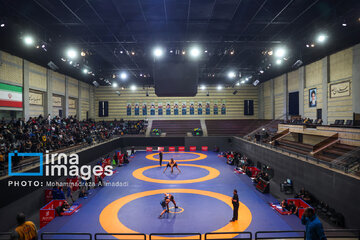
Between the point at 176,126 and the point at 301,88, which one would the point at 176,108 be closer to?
the point at 176,126

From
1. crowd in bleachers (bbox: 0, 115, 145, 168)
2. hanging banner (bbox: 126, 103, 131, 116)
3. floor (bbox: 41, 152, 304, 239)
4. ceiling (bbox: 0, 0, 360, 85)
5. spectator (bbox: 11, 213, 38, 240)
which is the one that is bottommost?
floor (bbox: 41, 152, 304, 239)

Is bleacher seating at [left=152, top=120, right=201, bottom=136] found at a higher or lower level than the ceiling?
lower

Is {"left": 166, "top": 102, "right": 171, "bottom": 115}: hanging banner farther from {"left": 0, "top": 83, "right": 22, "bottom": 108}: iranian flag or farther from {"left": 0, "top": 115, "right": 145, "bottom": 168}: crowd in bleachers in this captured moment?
{"left": 0, "top": 83, "right": 22, "bottom": 108}: iranian flag

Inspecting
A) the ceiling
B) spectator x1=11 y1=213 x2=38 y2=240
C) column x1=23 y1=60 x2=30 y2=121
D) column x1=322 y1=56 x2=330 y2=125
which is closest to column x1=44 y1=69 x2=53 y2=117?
column x1=23 y1=60 x2=30 y2=121

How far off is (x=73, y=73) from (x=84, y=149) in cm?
1555

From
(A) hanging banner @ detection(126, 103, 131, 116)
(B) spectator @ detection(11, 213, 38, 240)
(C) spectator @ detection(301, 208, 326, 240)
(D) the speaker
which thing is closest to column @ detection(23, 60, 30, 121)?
(D) the speaker

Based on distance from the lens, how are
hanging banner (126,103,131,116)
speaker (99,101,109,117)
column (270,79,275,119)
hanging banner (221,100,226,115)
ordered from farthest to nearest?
hanging banner (221,100,226,115)
hanging banner (126,103,131,116)
speaker (99,101,109,117)
column (270,79,275,119)

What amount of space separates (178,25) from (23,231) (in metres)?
14.7

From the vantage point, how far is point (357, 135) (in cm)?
1301

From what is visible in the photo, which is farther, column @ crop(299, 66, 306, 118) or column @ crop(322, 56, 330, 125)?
column @ crop(299, 66, 306, 118)

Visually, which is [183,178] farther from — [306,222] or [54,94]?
[54,94]

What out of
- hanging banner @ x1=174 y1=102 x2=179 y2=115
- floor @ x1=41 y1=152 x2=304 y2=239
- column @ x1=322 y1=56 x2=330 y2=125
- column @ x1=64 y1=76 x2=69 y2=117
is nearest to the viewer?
floor @ x1=41 y1=152 x2=304 y2=239

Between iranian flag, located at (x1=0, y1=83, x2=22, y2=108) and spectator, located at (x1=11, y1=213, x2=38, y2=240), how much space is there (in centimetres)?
1829

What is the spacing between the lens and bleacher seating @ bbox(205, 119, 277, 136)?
35969mm
